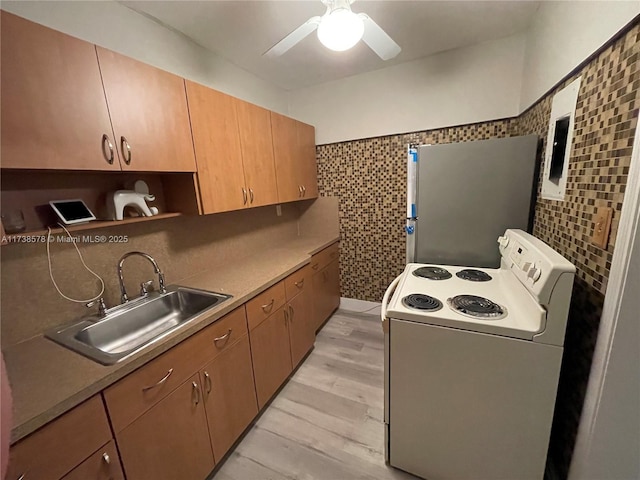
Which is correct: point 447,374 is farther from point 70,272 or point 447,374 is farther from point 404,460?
point 70,272

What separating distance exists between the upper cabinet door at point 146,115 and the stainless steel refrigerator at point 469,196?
1469 mm

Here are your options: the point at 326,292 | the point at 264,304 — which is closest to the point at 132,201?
the point at 264,304

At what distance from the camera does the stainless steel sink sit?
105cm

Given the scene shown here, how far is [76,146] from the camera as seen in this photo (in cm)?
102

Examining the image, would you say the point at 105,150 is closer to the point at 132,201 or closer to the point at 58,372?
the point at 132,201

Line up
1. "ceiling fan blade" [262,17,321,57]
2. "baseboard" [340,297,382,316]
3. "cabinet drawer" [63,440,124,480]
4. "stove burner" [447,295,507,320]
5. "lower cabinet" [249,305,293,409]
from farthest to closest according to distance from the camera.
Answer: "baseboard" [340,297,382,316], "lower cabinet" [249,305,293,409], "ceiling fan blade" [262,17,321,57], "stove burner" [447,295,507,320], "cabinet drawer" [63,440,124,480]

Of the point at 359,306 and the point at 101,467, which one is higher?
the point at 101,467

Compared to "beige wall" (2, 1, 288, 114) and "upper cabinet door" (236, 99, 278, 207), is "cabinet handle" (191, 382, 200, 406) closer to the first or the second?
"upper cabinet door" (236, 99, 278, 207)

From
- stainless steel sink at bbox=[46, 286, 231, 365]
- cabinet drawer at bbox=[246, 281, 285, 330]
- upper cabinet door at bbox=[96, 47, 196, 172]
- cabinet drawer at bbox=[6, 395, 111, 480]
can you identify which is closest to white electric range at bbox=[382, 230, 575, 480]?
cabinet drawer at bbox=[246, 281, 285, 330]

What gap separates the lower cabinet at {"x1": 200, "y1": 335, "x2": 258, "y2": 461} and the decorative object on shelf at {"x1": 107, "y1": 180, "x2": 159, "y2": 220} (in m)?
0.89

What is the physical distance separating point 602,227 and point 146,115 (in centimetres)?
196

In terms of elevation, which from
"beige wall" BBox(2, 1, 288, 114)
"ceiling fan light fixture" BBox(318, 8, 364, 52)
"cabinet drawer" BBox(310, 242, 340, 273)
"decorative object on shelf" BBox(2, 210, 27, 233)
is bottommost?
"cabinet drawer" BBox(310, 242, 340, 273)

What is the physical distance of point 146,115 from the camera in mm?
1243

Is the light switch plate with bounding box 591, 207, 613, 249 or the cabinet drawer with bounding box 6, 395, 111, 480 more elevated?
the light switch plate with bounding box 591, 207, 613, 249
